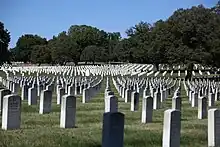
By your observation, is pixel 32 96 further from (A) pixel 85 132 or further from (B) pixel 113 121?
(B) pixel 113 121

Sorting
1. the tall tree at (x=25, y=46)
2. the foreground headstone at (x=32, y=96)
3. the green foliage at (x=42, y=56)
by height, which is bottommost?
the foreground headstone at (x=32, y=96)

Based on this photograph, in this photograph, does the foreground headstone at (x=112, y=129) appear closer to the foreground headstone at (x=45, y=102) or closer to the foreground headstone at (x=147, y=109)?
the foreground headstone at (x=147, y=109)

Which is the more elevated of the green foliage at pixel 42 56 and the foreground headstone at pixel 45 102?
the green foliage at pixel 42 56

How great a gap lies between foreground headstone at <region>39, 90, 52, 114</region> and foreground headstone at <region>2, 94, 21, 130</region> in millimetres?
3538

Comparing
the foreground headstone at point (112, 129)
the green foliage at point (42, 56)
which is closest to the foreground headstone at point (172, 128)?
the foreground headstone at point (112, 129)

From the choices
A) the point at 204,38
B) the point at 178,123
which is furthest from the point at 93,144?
the point at 204,38

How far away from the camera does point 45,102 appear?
49.1 ft

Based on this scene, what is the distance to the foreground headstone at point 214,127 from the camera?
10.5 meters

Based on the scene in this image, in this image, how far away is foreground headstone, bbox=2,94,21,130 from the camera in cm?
1118

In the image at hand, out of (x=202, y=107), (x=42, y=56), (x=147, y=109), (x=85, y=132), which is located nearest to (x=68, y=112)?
(x=85, y=132)

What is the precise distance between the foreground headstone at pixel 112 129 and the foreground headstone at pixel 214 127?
3171 millimetres

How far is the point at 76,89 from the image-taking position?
902 inches

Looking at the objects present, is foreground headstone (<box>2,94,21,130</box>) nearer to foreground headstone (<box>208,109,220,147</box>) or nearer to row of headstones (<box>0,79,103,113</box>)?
row of headstones (<box>0,79,103,113</box>)

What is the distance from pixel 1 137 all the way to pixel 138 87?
45.4ft
